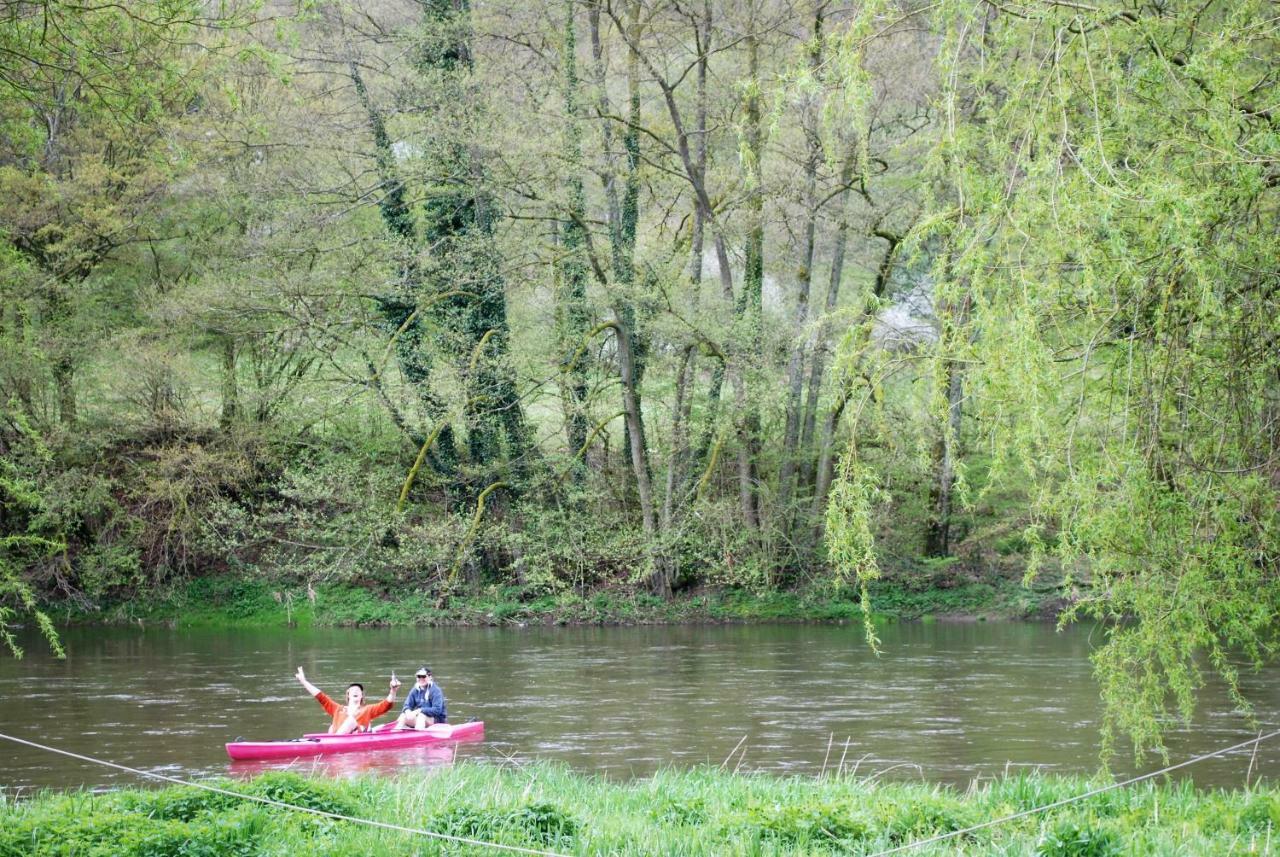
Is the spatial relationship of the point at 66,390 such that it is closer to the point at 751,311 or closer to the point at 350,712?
the point at 751,311

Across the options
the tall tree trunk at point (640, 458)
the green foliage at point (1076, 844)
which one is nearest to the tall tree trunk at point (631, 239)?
the tall tree trunk at point (640, 458)

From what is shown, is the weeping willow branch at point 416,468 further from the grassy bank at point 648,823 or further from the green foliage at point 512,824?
the green foliage at point 512,824

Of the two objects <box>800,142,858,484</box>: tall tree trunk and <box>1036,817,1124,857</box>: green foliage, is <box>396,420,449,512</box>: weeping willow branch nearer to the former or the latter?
<box>800,142,858,484</box>: tall tree trunk

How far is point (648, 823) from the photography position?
7.06 metres

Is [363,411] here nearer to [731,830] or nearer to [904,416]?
[904,416]

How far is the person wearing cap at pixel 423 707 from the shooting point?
46.2 ft

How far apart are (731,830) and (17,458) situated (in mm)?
22113

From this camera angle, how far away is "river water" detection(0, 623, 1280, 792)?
12.2m

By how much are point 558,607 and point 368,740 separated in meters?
12.5

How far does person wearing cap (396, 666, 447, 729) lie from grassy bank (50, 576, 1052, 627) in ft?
35.3

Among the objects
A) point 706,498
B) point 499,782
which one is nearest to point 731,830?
point 499,782

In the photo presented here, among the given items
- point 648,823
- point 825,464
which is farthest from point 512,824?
point 825,464

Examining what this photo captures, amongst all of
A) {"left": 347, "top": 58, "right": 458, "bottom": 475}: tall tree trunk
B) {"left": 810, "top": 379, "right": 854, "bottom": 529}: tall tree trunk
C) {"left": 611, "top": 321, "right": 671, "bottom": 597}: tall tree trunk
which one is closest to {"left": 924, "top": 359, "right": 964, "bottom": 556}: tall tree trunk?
{"left": 810, "top": 379, "right": 854, "bottom": 529}: tall tree trunk

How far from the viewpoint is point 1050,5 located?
686cm
